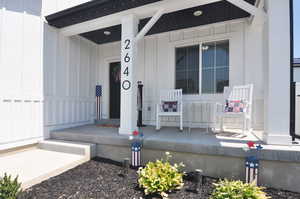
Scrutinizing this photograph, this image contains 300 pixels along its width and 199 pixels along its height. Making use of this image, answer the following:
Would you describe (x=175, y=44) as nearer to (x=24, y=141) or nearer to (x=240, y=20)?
(x=240, y=20)

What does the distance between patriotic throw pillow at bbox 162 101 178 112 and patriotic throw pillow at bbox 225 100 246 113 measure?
3.52 ft

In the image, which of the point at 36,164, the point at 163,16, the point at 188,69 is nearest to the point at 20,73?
the point at 36,164

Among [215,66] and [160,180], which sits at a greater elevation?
[215,66]

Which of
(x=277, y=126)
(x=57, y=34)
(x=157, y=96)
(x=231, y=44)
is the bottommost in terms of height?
(x=277, y=126)

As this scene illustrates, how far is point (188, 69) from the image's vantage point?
158 inches

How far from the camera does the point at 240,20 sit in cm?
347

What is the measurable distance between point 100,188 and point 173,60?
324cm

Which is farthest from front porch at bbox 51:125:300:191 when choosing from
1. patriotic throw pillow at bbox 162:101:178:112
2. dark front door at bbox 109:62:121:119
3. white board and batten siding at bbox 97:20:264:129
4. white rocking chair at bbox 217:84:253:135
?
dark front door at bbox 109:62:121:119

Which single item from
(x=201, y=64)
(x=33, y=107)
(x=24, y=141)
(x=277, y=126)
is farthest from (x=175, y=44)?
(x=24, y=141)

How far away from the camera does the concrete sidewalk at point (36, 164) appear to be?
2.07 metres

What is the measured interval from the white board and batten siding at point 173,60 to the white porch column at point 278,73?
52.1 inches

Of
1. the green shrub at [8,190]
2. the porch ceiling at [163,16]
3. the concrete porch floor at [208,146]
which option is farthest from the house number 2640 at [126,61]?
the green shrub at [8,190]

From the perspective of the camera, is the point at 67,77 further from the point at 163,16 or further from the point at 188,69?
the point at 188,69

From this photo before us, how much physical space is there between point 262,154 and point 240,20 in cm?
288
